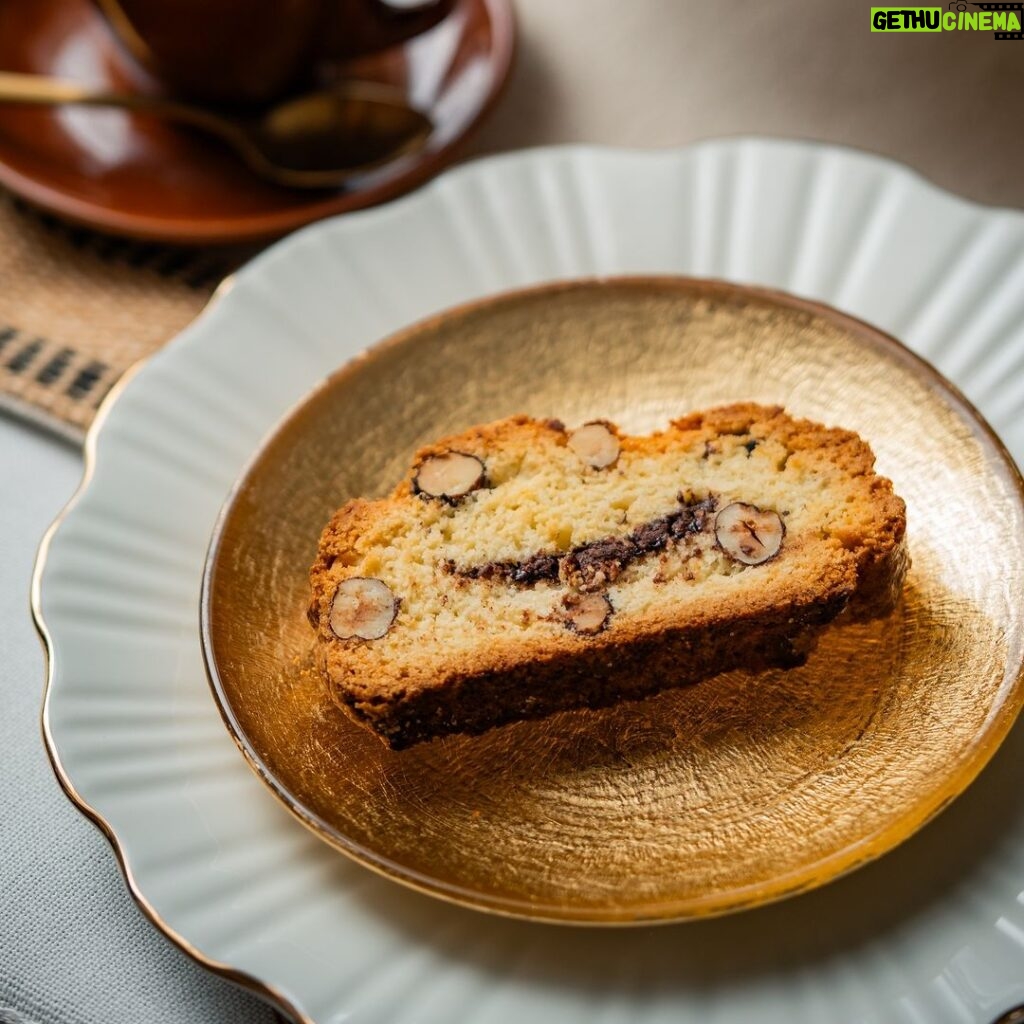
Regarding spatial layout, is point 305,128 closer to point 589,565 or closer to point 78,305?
point 78,305

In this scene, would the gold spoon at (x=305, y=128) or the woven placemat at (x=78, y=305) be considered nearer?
the woven placemat at (x=78, y=305)

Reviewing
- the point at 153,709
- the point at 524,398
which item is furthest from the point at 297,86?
the point at 153,709

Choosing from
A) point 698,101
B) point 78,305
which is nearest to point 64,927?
point 78,305

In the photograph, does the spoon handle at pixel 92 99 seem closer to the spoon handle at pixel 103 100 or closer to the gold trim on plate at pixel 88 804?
the spoon handle at pixel 103 100

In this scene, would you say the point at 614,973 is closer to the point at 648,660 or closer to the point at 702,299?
the point at 648,660

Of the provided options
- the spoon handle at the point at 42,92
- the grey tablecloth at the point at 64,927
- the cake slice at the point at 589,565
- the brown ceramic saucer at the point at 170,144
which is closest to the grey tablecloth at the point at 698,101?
the grey tablecloth at the point at 64,927

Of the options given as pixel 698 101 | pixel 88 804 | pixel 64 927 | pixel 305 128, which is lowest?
pixel 64 927

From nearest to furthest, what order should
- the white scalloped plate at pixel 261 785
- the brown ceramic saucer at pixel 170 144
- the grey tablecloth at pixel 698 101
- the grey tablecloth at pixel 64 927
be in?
the white scalloped plate at pixel 261 785 < the grey tablecloth at pixel 64 927 < the grey tablecloth at pixel 698 101 < the brown ceramic saucer at pixel 170 144
